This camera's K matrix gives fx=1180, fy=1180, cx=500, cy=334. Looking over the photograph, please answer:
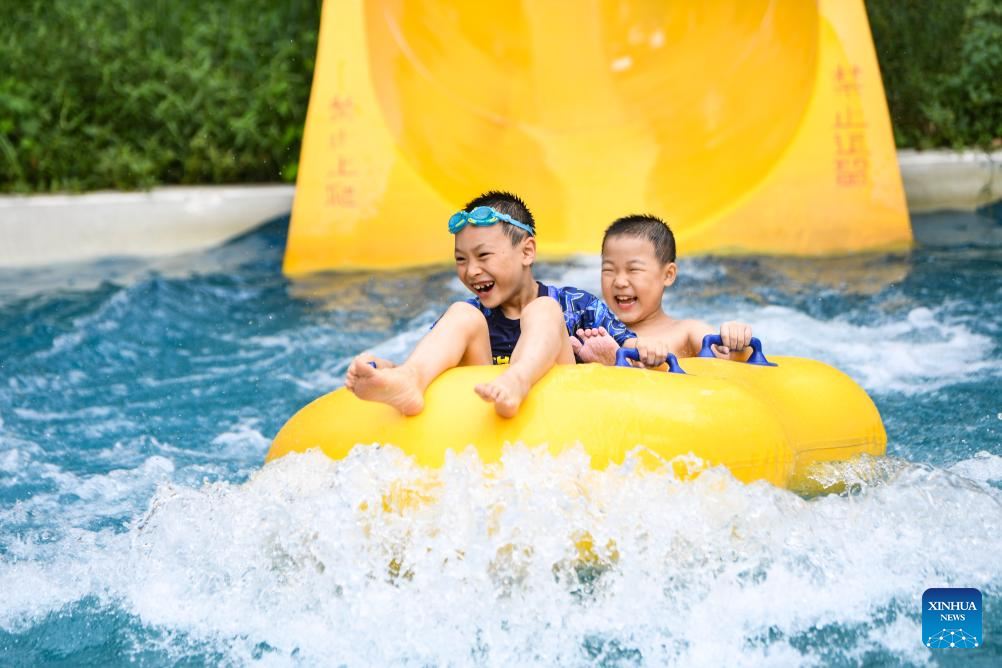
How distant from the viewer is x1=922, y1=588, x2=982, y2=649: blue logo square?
82.0 inches

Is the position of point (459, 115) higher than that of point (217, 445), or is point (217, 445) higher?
point (459, 115)

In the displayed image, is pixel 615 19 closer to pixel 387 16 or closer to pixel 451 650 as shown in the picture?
pixel 387 16

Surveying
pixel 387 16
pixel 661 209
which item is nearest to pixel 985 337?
pixel 661 209

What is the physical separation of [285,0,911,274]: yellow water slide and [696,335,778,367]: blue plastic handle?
2.29 meters

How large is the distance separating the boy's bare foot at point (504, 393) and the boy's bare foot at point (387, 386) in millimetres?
127

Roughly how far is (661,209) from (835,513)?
309 centimetres

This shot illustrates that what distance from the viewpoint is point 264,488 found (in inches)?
96.0

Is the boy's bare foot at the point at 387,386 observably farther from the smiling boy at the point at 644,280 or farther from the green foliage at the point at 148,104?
the green foliage at the point at 148,104

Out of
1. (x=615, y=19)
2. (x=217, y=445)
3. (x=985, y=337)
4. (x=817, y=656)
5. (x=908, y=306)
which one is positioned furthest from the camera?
(x=615, y=19)

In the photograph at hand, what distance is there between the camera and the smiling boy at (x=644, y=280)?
121 inches

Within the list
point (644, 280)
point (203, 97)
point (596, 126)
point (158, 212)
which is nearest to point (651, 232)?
point (644, 280)

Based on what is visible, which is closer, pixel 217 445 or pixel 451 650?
pixel 451 650

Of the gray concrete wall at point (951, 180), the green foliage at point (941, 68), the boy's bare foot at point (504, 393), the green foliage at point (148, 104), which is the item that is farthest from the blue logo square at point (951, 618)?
the green foliage at point (148, 104)

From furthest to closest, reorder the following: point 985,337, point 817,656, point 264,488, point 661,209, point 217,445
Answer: point 661,209
point 985,337
point 217,445
point 264,488
point 817,656
